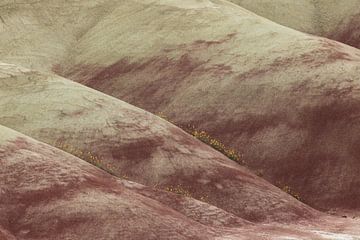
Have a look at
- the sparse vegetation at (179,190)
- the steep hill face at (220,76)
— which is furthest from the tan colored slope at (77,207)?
the steep hill face at (220,76)

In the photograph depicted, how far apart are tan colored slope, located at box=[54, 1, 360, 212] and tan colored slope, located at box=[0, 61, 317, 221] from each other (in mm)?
4110

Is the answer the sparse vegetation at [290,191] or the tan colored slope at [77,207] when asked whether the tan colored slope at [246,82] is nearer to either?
the sparse vegetation at [290,191]

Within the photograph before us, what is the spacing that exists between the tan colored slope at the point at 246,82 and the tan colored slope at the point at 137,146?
13.5ft

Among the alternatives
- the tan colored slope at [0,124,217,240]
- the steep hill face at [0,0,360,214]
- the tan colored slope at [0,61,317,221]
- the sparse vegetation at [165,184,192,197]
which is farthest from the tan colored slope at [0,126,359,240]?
the steep hill face at [0,0,360,214]

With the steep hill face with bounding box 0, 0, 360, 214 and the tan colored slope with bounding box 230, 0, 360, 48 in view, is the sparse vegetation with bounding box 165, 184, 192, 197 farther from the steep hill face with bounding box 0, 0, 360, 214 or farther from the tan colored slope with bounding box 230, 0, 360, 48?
the tan colored slope with bounding box 230, 0, 360, 48

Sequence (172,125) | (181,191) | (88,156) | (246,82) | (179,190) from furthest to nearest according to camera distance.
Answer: (246,82)
(172,125)
(88,156)
(179,190)
(181,191)

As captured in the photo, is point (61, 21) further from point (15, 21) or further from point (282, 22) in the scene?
point (282, 22)

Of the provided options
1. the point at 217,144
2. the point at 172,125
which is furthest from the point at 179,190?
the point at 217,144

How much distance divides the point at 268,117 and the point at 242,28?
1272cm

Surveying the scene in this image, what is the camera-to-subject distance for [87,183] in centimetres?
3141

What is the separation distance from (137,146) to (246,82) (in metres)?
13.7

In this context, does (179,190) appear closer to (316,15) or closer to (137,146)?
(137,146)

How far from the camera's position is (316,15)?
3095 inches

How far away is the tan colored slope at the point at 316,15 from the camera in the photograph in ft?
246
